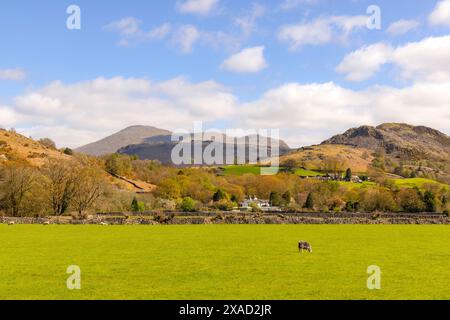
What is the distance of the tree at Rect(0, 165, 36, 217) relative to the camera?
2714 inches

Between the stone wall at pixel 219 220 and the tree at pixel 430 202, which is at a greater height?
the tree at pixel 430 202

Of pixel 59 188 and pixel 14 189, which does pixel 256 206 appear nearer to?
pixel 59 188

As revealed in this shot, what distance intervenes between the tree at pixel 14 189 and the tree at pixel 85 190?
698 cm

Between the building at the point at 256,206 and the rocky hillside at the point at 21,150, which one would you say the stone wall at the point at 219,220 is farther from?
the rocky hillside at the point at 21,150

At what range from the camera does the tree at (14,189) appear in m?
68.9

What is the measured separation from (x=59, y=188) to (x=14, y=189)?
653 centimetres

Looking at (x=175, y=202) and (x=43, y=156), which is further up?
(x=43, y=156)

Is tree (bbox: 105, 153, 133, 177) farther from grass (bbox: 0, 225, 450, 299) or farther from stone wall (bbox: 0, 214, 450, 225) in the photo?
grass (bbox: 0, 225, 450, 299)

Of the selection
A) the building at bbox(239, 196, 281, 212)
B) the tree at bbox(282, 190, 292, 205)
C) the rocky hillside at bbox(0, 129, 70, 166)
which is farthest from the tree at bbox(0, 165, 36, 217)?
the tree at bbox(282, 190, 292, 205)

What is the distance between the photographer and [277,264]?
20.1 metres

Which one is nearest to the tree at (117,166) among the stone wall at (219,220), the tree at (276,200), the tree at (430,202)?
the tree at (276,200)
